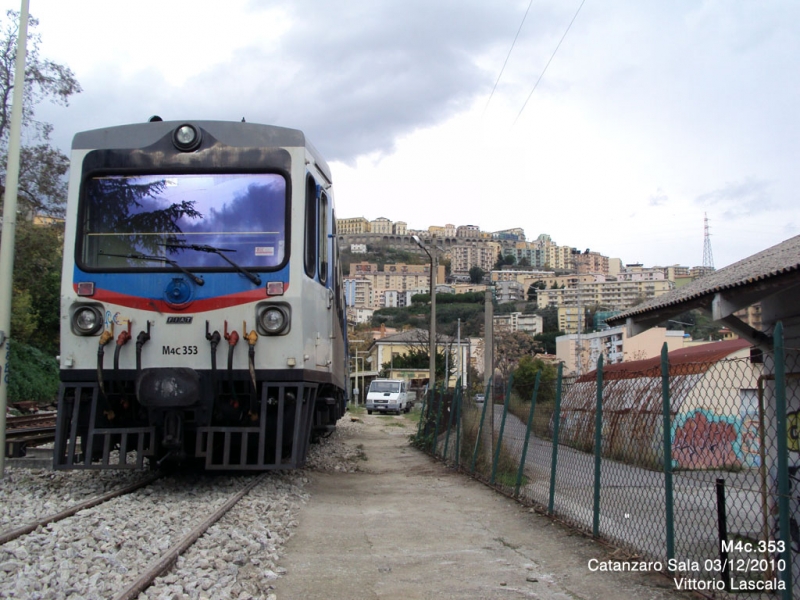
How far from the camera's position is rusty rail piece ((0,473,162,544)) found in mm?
5818

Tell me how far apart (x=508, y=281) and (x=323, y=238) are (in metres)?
104

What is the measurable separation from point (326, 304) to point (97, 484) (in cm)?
338

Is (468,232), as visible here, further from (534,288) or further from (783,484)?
(783,484)

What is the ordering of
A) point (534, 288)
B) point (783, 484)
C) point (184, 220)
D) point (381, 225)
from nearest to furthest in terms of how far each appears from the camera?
point (783, 484), point (184, 220), point (534, 288), point (381, 225)

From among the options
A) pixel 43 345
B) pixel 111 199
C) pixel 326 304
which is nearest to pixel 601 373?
pixel 326 304

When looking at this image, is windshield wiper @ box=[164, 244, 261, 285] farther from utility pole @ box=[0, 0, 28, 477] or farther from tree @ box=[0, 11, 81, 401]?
tree @ box=[0, 11, 81, 401]

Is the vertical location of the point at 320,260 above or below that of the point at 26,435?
above

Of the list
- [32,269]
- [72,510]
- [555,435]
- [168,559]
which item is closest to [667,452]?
[555,435]

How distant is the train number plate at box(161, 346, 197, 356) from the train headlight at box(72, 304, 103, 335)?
729mm

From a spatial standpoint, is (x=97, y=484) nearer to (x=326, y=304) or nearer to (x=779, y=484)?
(x=326, y=304)

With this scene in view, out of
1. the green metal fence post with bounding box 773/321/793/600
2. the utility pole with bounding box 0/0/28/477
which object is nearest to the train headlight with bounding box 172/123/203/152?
the utility pole with bounding box 0/0/28/477

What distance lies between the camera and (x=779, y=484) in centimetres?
386

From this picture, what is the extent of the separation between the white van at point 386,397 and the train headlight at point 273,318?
105ft

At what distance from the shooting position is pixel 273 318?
8023mm
